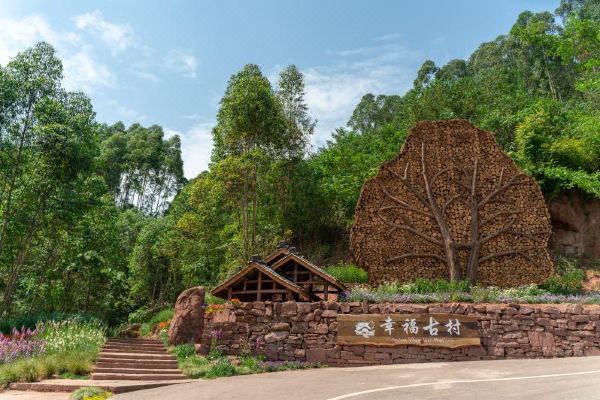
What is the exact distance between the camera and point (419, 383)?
8.26 meters

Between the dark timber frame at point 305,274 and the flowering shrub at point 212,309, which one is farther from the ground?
the dark timber frame at point 305,274

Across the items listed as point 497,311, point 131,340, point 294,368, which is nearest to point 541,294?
point 497,311

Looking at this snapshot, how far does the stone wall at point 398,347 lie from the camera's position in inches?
434

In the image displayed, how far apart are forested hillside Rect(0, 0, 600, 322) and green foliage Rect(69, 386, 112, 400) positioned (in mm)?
8519

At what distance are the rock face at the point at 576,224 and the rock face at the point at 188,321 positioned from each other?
14.5 metres

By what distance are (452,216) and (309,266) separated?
5.94 metres

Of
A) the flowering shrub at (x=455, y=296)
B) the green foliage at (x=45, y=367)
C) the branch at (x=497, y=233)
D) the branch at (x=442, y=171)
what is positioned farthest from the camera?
the branch at (x=442, y=171)

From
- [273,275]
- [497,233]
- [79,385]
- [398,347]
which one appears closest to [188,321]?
[273,275]

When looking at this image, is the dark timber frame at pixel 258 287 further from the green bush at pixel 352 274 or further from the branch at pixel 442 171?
the branch at pixel 442 171

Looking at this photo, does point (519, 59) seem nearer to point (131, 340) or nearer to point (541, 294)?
point (541, 294)

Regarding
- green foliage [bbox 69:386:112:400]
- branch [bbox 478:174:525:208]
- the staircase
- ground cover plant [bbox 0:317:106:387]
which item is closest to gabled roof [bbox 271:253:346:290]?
the staircase

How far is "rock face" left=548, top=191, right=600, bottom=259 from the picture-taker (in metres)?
18.5

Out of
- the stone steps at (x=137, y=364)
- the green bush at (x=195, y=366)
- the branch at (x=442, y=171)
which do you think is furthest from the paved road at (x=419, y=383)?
the branch at (x=442, y=171)

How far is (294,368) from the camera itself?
10734 mm
